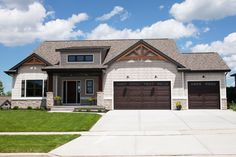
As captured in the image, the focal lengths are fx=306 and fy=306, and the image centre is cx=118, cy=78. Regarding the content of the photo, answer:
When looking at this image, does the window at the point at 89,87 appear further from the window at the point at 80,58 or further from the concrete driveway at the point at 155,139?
the concrete driveway at the point at 155,139

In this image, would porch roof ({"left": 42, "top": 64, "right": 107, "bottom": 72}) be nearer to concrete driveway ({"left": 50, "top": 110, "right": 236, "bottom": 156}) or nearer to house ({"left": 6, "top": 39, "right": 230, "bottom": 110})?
house ({"left": 6, "top": 39, "right": 230, "bottom": 110})

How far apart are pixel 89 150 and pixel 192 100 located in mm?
18578

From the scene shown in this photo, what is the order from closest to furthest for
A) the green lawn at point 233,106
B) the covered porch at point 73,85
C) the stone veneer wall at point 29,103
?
1. the green lawn at point 233,106
2. the covered porch at point 73,85
3. the stone veneer wall at point 29,103

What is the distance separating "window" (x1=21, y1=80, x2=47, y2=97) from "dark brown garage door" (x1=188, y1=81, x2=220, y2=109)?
1363 centimetres

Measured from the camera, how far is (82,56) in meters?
29.2

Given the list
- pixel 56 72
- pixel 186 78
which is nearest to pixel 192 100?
pixel 186 78

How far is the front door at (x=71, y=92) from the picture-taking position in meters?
29.3

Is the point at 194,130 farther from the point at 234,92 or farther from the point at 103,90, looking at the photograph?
the point at 234,92

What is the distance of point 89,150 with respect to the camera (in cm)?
1062

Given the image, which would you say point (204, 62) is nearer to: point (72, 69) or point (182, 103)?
point (182, 103)

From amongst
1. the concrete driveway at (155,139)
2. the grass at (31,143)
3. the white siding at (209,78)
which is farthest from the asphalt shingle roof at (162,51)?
the grass at (31,143)

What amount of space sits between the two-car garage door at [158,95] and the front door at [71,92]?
4.07 m

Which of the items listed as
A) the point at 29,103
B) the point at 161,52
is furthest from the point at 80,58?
the point at 161,52

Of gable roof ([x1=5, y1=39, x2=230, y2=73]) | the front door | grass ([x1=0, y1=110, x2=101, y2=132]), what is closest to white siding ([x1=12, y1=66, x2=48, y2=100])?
gable roof ([x1=5, y1=39, x2=230, y2=73])
